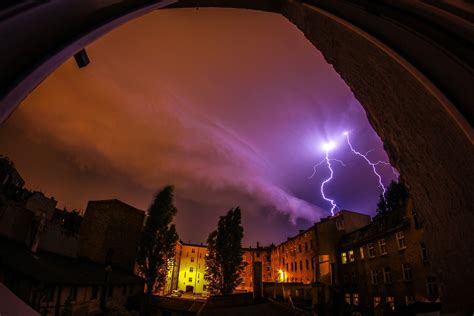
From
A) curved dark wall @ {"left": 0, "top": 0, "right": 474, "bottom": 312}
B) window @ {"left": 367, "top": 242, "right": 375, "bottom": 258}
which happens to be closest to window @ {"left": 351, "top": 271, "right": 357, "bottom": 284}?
window @ {"left": 367, "top": 242, "right": 375, "bottom": 258}

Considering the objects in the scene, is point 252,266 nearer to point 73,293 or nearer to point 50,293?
point 73,293

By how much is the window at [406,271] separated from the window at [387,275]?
177cm

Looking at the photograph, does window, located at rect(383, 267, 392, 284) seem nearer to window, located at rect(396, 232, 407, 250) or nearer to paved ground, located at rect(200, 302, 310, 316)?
window, located at rect(396, 232, 407, 250)

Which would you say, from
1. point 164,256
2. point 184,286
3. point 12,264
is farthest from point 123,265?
point 184,286

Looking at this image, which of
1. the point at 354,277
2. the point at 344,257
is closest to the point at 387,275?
the point at 354,277

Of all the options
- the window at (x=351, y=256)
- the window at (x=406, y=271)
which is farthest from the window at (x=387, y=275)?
the window at (x=351, y=256)

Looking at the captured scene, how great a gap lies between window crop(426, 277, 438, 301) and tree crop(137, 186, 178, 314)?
82.1 feet

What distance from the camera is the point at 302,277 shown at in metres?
41.7

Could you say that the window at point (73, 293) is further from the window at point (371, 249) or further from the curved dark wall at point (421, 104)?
the window at point (371, 249)

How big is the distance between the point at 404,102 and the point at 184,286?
72444mm

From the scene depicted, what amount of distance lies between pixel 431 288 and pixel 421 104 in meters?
22.8

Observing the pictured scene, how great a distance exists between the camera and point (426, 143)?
2244 mm

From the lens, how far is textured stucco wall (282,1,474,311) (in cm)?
194

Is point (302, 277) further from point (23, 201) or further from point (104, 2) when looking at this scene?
point (104, 2)
